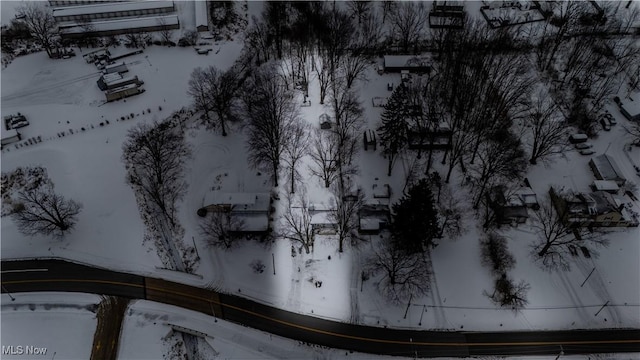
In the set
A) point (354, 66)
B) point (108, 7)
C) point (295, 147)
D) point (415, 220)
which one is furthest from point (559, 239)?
point (108, 7)

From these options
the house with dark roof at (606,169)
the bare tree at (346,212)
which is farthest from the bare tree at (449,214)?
the house with dark roof at (606,169)

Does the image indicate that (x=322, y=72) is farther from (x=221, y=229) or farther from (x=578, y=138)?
(x=578, y=138)

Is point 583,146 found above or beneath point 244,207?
above

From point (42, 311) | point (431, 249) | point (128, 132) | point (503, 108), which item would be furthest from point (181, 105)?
point (503, 108)

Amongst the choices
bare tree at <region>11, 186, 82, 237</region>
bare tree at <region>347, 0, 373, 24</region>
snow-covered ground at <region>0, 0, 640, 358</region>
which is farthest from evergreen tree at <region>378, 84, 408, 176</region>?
bare tree at <region>11, 186, 82, 237</region>

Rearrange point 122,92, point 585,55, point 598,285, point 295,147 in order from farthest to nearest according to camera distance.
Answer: point 585,55 < point 122,92 < point 295,147 < point 598,285

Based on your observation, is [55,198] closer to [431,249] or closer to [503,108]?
[431,249]

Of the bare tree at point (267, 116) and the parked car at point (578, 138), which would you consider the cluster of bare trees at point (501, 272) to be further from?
the bare tree at point (267, 116)
